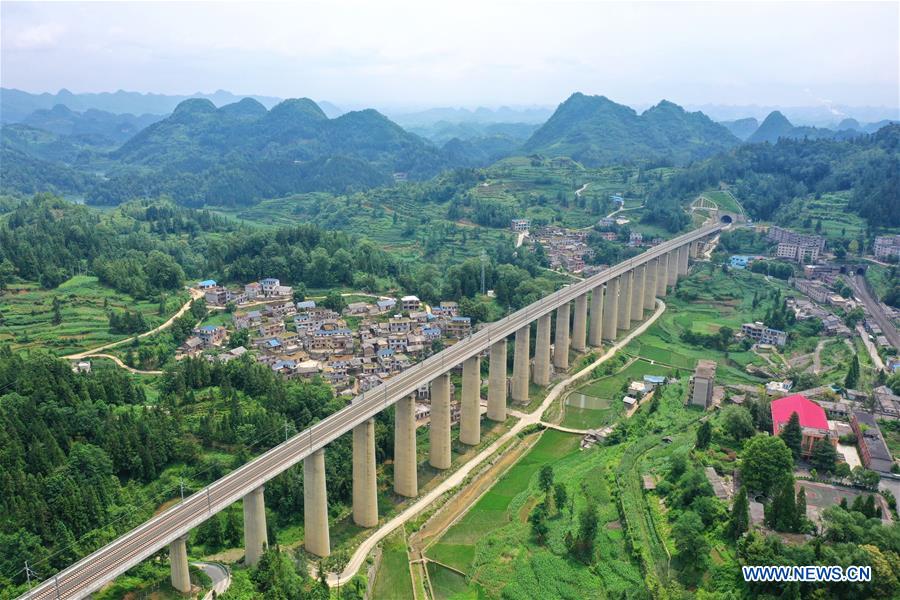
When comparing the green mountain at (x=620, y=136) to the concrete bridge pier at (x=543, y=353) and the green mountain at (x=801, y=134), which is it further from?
the concrete bridge pier at (x=543, y=353)

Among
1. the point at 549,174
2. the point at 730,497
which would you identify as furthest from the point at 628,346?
the point at 549,174

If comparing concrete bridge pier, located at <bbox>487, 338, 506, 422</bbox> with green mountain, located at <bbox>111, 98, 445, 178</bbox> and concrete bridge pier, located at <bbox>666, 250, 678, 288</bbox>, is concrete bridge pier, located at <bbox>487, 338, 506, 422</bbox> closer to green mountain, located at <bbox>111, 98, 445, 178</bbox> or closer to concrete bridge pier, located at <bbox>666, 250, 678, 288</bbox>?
concrete bridge pier, located at <bbox>666, 250, 678, 288</bbox>

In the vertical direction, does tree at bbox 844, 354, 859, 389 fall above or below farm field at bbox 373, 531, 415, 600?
above

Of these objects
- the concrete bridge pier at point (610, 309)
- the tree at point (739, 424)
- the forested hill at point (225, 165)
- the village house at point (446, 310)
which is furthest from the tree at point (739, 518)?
the forested hill at point (225, 165)

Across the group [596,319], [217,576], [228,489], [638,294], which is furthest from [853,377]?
[217,576]

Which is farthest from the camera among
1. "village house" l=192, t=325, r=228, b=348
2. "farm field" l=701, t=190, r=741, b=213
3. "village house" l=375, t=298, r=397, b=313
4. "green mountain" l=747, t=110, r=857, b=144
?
"green mountain" l=747, t=110, r=857, b=144

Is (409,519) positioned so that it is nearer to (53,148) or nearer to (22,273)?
(22,273)

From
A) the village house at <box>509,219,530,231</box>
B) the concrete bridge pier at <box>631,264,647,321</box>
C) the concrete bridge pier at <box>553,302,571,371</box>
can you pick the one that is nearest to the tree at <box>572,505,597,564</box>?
the concrete bridge pier at <box>553,302,571,371</box>

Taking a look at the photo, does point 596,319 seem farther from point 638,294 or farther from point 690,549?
point 690,549
